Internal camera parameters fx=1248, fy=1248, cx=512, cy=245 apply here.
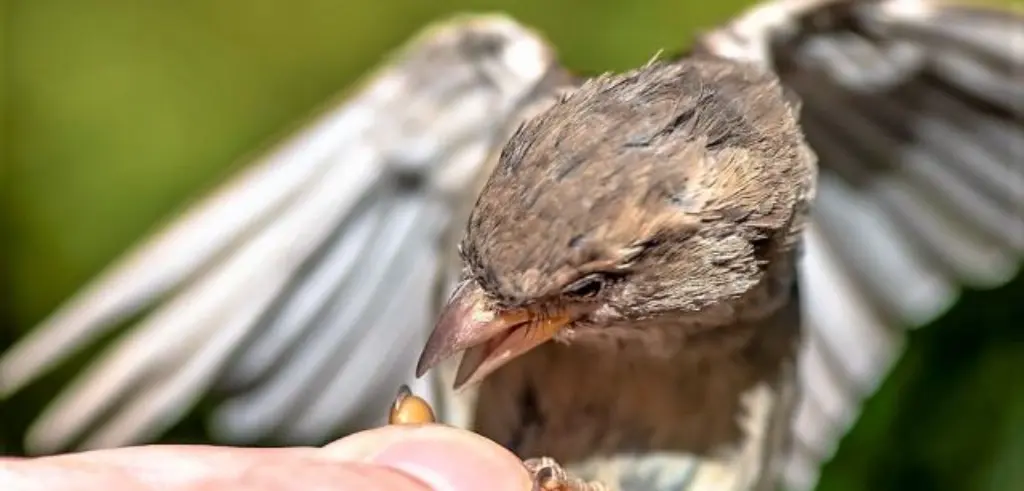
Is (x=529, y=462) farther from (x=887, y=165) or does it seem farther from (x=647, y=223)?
(x=887, y=165)

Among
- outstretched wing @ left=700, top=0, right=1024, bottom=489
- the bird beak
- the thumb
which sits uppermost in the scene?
the bird beak

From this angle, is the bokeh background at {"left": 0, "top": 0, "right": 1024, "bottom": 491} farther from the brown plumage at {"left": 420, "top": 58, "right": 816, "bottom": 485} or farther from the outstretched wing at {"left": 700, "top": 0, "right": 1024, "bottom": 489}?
the brown plumage at {"left": 420, "top": 58, "right": 816, "bottom": 485}

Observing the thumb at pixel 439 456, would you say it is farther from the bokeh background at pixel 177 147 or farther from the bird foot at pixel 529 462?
the bokeh background at pixel 177 147

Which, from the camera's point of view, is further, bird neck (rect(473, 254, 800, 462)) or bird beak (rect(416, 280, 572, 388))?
bird neck (rect(473, 254, 800, 462))

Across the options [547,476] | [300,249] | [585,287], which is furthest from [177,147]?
[585,287]

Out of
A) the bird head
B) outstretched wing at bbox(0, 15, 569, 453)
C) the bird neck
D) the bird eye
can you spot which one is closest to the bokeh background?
outstretched wing at bbox(0, 15, 569, 453)

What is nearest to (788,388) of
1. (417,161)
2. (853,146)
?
(853,146)

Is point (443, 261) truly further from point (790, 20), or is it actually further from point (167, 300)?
point (790, 20)
